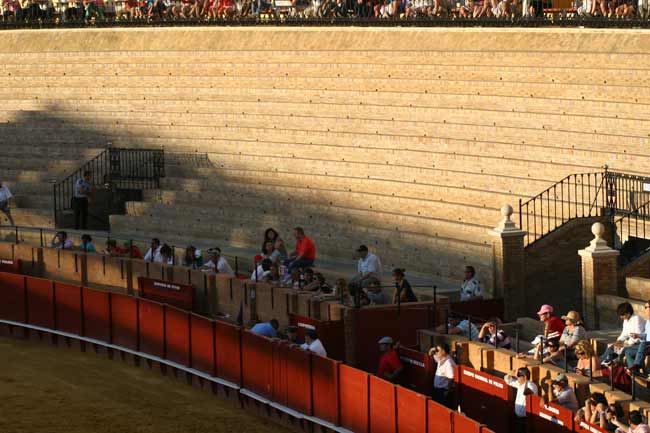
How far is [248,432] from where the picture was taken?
24.7 metres

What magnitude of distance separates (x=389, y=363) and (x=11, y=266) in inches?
501

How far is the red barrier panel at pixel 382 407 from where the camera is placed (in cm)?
2230

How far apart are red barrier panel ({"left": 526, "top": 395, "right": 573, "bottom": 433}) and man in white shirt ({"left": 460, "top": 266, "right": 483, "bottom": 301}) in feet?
16.3

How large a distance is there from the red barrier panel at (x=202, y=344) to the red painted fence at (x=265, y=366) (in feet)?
0.05

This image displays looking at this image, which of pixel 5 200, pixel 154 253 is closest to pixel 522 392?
pixel 154 253

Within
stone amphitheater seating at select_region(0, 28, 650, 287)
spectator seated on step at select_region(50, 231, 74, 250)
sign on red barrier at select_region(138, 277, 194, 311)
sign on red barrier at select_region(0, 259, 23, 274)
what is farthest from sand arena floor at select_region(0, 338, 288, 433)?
stone amphitheater seating at select_region(0, 28, 650, 287)

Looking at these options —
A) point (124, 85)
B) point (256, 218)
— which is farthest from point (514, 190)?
point (124, 85)

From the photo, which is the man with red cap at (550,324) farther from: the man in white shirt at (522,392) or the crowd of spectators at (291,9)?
the crowd of spectators at (291,9)

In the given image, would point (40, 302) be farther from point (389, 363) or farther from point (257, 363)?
point (389, 363)

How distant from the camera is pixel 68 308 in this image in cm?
3092

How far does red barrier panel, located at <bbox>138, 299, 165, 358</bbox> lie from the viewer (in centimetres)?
2861

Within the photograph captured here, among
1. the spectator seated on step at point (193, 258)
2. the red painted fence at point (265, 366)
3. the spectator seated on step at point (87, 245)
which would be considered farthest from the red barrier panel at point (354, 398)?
the spectator seated on step at point (87, 245)

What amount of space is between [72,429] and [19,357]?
16.6ft

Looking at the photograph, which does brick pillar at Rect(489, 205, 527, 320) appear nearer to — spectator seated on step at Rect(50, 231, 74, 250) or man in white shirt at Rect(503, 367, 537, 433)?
man in white shirt at Rect(503, 367, 537, 433)
